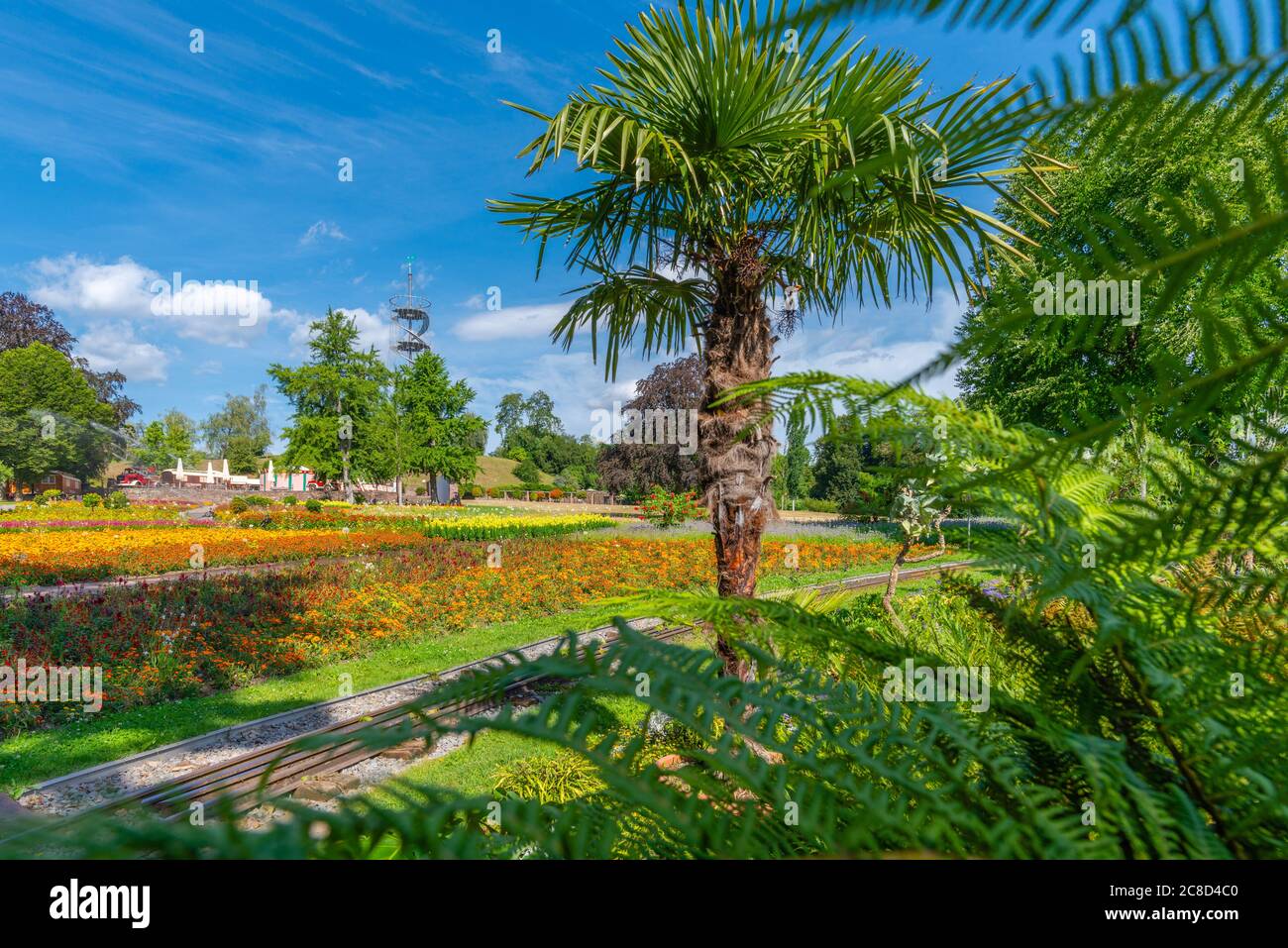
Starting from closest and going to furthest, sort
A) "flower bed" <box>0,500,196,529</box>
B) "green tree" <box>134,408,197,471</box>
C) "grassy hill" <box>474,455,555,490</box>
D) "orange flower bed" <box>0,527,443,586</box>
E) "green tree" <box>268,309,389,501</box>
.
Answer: "orange flower bed" <box>0,527,443,586</box>
"flower bed" <box>0,500,196,529</box>
"green tree" <box>268,309,389,501</box>
"green tree" <box>134,408,197,471</box>
"grassy hill" <box>474,455,555,490</box>

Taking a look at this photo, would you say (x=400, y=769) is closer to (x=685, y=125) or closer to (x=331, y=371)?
(x=685, y=125)

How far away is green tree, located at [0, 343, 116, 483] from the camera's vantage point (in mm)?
35375

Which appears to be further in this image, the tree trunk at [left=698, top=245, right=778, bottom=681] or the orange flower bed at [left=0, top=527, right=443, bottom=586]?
the orange flower bed at [left=0, top=527, right=443, bottom=586]

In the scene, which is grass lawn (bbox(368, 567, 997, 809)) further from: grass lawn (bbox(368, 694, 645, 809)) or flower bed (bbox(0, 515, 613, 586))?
flower bed (bbox(0, 515, 613, 586))

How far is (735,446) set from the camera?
12.5 ft

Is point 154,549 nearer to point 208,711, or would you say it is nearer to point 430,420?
point 208,711

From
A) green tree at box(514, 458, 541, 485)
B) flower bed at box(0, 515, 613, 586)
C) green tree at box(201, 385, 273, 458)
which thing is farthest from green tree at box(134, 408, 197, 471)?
flower bed at box(0, 515, 613, 586)

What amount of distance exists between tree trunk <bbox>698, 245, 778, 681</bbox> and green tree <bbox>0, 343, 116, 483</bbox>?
152 feet

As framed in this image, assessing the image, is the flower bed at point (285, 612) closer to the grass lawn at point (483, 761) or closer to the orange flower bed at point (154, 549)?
the grass lawn at point (483, 761)

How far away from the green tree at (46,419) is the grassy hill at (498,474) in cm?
3618

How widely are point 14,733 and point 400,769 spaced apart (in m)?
3.39

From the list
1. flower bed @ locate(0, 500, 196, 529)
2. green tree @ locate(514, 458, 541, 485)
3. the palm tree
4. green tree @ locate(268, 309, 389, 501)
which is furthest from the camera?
green tree @ locate(514, 458, 541, 485)
